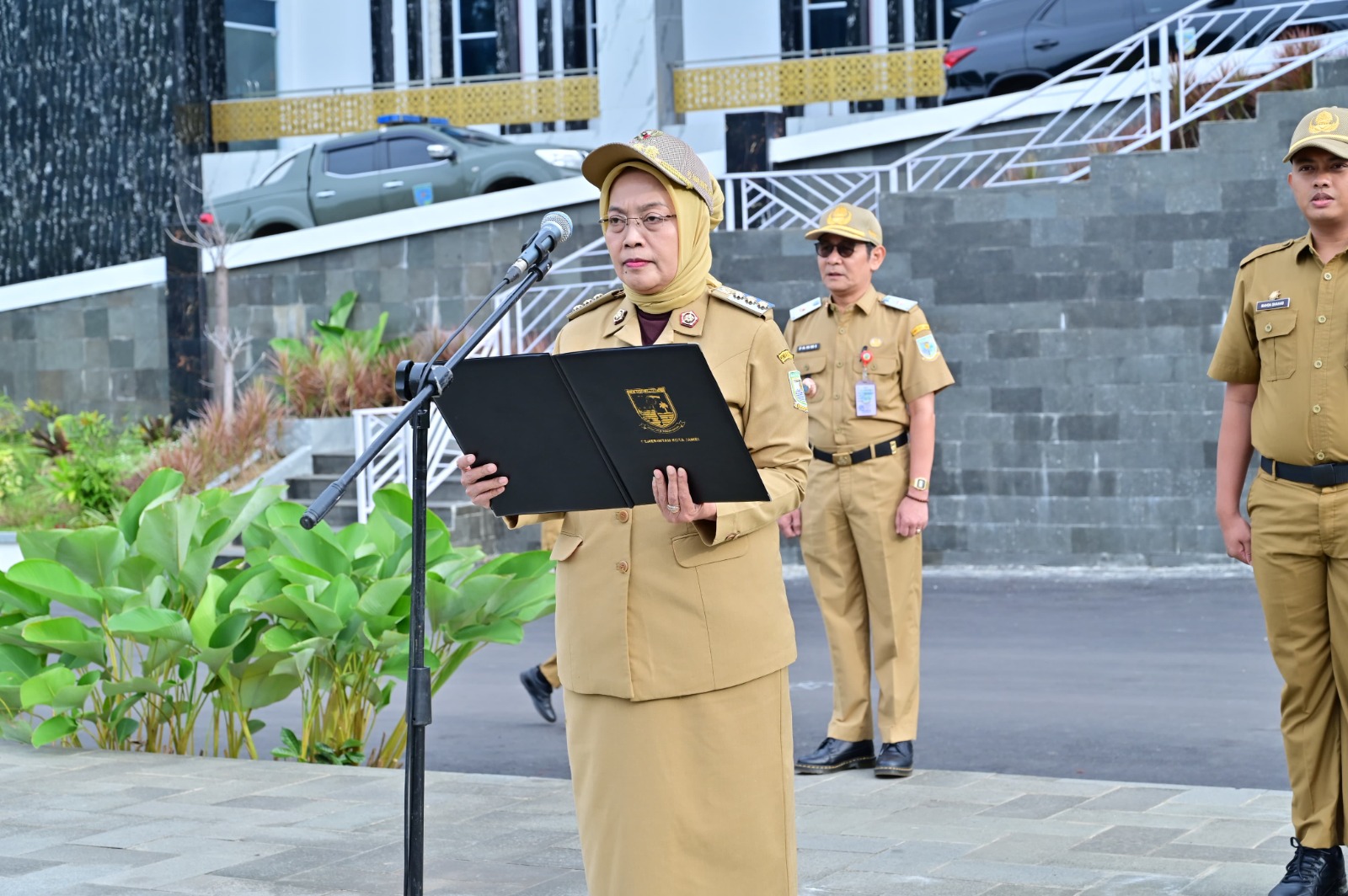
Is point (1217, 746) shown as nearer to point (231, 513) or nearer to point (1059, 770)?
point (1059, 770)

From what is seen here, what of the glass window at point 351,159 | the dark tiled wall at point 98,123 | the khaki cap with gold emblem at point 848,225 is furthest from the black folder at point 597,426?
the dark tiled wall at point 98,123

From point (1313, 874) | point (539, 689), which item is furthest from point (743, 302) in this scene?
point (539, 689)

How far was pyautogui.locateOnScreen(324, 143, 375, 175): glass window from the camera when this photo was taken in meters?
20.8

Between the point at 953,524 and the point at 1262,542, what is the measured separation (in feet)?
29.4

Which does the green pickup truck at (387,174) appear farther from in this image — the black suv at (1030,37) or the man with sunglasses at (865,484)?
the man with sunglasses at (865,484)

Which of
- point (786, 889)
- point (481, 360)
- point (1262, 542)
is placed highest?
point (481, 360)

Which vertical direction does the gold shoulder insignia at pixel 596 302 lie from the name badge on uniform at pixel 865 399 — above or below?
above

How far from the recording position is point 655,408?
330cm

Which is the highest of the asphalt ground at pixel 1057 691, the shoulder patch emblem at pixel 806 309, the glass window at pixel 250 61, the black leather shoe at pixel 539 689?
the glass window at pixel 250 61

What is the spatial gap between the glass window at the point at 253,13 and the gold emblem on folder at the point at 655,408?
24926mm

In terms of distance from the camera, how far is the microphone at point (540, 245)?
3.80 meters

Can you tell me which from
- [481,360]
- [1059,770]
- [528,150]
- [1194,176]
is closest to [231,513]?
[1059,770]

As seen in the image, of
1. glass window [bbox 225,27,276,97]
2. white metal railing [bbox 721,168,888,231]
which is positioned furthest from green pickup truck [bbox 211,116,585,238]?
glass window [bbox 225,27,276,97]

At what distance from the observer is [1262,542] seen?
187 inches
